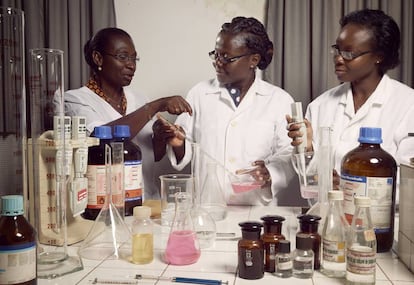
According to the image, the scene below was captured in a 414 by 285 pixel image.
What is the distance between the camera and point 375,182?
112 centimetres

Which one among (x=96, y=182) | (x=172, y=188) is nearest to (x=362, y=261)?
(x=172, y=188)

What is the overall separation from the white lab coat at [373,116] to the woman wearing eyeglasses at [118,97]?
625 millimetres

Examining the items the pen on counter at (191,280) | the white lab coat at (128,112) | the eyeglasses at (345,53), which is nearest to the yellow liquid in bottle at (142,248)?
the pen on counter at (191,280)

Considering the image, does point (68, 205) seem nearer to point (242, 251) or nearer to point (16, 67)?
point (16, 67)

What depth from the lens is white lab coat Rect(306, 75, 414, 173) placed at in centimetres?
180

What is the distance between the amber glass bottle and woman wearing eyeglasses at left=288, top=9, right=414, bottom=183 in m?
0.64

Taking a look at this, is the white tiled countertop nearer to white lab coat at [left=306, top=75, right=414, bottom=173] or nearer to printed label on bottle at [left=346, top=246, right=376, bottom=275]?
printed label on bottle at [left=346, top=246, right=376, bottom=275]

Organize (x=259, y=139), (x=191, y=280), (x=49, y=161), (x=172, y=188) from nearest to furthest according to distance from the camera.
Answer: (x=191, y=280)
(x=49, y=161)
(x=172, y=188)
(x=259, y=139)

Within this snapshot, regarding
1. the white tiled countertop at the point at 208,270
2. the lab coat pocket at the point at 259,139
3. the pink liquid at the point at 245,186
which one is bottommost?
the white tiled countertop at the point at 208,270

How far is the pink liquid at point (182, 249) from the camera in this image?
108cm

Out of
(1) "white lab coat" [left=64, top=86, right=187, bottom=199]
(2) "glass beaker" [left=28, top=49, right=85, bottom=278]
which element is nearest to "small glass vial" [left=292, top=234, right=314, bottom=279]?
(2) "glass beaker" [left=28, top=49, right=85, bottom=278]

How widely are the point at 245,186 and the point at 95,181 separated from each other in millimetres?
740

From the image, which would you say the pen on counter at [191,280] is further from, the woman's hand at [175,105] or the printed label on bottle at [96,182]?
the woman's hand at [175,105]

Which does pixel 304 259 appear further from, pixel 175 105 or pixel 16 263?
pixel 175 105
